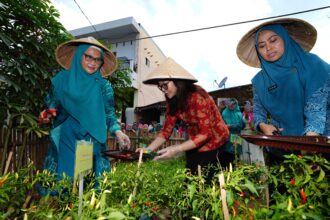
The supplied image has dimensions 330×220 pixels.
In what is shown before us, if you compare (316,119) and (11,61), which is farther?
(11,61)

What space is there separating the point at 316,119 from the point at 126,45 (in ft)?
48.1

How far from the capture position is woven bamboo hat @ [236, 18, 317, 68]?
5.85 feet

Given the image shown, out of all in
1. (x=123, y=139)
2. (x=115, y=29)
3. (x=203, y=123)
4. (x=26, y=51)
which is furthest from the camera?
(x=115, y=29)

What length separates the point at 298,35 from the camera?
74.4 inches

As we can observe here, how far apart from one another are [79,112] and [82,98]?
0.12m

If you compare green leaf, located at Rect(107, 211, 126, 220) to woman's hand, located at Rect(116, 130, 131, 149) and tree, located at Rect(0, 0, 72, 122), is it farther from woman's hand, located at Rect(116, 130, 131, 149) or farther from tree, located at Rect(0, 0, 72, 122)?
tree, located at Rect(0, 0, 72, 122)

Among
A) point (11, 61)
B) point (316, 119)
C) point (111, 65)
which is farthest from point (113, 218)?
point (11, 61)

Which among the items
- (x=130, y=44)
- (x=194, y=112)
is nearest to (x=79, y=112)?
(x=194, y=112)

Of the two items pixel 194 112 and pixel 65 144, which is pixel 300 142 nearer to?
pixel 194 112

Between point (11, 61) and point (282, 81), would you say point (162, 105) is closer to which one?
point (11, 61)

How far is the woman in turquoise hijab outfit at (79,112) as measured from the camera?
6.79ft

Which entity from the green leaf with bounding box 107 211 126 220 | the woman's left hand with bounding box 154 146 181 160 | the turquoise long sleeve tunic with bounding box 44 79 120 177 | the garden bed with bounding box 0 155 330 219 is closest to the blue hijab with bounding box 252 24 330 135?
the garden bed with bounding box 0 155 330 219

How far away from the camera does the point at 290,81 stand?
162 cm

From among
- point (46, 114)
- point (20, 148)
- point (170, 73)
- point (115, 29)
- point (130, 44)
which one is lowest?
point (20, 148)
